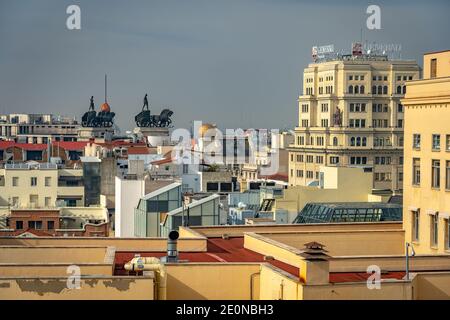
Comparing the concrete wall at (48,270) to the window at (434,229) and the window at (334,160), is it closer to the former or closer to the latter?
the window at (434,229)

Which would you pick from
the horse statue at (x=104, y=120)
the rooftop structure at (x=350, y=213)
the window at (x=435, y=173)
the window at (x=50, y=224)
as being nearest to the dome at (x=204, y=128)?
the horse statue at (x=104, y=120)

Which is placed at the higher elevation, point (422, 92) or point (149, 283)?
point (422, 92)

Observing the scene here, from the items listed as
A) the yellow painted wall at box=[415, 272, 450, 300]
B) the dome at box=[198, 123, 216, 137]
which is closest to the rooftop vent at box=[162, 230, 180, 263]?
the yellow painted wall at box=[415, 272, 450, 300]

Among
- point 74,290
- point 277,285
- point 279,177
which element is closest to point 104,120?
point 279,177

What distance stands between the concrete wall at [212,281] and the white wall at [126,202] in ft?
102

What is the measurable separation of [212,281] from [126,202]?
36.0 metres

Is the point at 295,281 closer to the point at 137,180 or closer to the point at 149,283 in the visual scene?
the point at 149,283

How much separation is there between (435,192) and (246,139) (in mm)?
141090

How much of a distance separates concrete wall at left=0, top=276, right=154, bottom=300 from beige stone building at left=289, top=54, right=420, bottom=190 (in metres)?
97.2

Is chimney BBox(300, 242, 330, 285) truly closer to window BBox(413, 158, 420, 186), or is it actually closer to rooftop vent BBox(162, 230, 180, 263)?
rooftop vent BBox(162, 230, 180, 263)

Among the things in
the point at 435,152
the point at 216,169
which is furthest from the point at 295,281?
the point at 216,169

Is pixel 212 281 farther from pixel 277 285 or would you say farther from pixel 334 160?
pixel 334 160

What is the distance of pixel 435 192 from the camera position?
23.1 m
